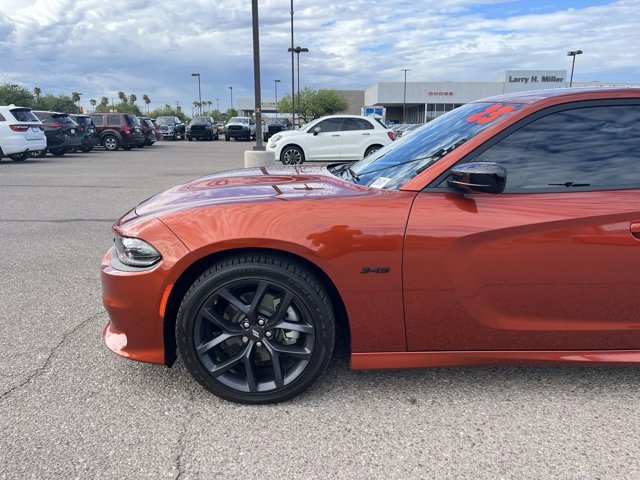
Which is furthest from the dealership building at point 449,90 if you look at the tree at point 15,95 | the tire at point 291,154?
the tire at point 291,154

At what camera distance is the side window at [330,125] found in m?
14.3

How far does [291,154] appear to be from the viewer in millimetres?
14422

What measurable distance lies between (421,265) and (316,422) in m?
0.93

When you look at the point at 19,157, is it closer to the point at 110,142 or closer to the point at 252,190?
the point at 110,142

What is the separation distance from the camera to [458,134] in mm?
2691

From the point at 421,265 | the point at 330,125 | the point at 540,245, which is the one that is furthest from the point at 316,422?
the point at 330,125

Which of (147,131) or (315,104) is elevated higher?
(315,104)

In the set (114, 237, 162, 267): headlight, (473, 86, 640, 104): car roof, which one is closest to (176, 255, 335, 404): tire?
(114, 237, 162, 267): headlight

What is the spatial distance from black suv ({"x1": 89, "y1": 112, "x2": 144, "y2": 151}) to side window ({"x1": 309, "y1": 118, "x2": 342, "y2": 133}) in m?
13.4

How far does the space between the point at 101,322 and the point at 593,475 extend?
10.4ft

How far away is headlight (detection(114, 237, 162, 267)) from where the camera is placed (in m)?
2.45

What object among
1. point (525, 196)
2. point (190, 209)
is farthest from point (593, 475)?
point (190, 209)

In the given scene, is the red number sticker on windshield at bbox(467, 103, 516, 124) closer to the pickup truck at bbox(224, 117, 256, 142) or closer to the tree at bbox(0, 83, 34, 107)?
the pickup truck at bbox(224, 117, 256, 142)

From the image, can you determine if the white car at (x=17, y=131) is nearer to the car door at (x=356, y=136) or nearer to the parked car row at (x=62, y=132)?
the parked car row at (x=62, y=132)
